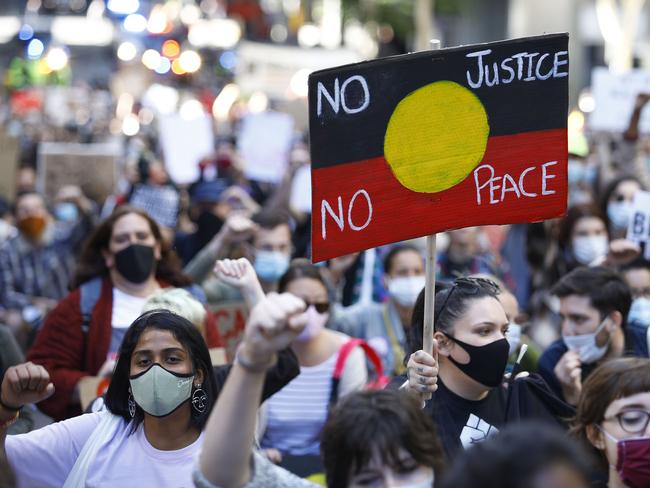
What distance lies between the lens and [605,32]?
98.4 feet

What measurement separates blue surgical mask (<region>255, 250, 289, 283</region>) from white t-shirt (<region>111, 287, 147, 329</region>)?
1.40 meters

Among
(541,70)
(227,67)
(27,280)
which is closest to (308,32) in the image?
(227,67)

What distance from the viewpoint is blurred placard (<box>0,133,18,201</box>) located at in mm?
12086

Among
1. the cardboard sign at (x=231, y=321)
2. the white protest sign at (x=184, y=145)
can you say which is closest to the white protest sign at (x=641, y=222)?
the cardboard sign at (x=231, y=321)

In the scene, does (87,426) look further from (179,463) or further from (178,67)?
(178,67)

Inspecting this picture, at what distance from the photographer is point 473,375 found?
412 centimetres

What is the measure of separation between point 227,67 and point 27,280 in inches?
1921

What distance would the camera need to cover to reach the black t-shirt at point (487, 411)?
401 centimetres

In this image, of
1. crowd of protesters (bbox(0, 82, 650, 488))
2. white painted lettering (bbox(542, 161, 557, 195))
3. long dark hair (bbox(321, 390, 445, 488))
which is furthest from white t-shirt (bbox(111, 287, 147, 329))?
long dark hair (bbox(321, 390, 445, 488))

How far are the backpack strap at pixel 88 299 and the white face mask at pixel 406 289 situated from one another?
5.82 ft

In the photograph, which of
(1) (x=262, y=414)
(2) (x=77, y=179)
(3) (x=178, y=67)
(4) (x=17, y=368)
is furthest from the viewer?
(3) (x=178, y=67)

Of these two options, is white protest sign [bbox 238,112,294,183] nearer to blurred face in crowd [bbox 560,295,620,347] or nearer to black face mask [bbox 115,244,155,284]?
black face mask [bbox 115,244,155,284]

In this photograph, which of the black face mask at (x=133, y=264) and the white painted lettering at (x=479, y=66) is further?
the black face mask at (x=133, y=264)

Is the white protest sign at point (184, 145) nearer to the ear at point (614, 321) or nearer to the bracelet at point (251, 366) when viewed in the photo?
the ear at point (614, 321)
